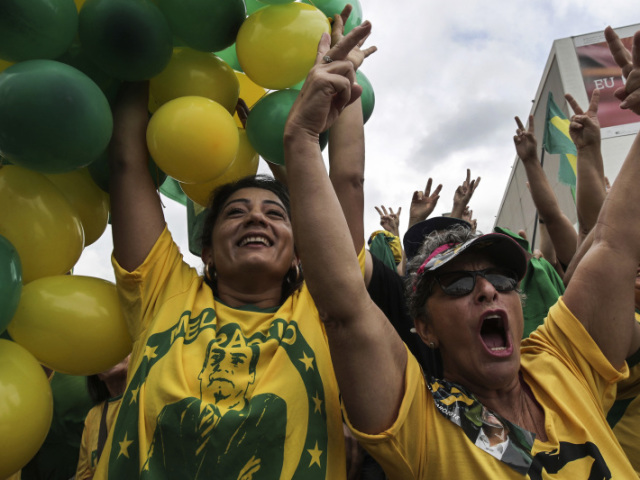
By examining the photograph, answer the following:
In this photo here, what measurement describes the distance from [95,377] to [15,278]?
1.33 meters

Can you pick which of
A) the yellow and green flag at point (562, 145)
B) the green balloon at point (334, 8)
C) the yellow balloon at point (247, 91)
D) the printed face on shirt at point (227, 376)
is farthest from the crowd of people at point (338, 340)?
the yellow and green flag at point (562, 145)

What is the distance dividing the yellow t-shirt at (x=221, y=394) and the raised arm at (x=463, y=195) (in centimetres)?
247

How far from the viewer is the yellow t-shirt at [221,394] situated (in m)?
1.28

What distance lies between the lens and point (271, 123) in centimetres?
165

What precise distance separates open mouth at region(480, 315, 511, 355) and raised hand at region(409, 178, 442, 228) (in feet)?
6.49

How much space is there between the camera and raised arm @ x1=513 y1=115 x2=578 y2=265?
2857 mm

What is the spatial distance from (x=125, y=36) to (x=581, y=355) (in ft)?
5.62

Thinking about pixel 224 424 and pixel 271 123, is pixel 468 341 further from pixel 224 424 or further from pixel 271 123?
pixel 271 123

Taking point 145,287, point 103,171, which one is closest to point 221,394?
point 145,287

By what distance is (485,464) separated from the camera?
1.27m

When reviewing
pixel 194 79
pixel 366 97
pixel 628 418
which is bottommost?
pixel 628 418

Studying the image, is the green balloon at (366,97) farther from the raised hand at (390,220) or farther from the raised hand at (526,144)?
the raised hand at (390,220)

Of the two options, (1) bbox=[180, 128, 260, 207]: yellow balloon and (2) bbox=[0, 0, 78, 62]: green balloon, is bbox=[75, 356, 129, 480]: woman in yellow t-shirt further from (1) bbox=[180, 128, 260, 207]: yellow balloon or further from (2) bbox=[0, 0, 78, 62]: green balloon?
(2) bbox=[0, 0, 78, 62]: green balloon

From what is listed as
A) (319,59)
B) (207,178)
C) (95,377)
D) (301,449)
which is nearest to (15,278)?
(207,178)
